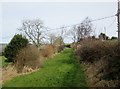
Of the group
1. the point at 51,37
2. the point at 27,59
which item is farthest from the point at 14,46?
the point at 51,37

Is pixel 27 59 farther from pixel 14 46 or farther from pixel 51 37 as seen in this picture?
pixel 51 37

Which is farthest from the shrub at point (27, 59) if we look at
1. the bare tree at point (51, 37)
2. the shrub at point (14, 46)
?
the bare tree at point (51, 37)

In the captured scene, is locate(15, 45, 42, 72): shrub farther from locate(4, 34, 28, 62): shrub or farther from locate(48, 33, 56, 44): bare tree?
locate(48, 33, 56, 44): bare tree

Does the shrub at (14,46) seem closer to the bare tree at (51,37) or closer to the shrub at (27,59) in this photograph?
the shrub at (27,59)

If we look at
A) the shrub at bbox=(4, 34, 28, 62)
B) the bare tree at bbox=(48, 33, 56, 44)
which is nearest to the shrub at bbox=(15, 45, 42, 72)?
the shrub at bbox=(4, 34, 28, 62)

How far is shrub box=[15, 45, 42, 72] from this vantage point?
2500 cm

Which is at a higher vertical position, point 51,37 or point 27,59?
point 51,37

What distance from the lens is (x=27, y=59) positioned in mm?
25375

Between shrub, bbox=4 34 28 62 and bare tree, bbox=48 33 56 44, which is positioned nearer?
shrub, bbox=4 34 28 62

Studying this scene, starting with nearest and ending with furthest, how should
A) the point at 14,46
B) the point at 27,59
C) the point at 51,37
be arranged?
the point at 27,59, the point at 14,46, the point at 51,37

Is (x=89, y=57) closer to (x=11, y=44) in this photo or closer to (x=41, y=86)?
(x=11, y=44)

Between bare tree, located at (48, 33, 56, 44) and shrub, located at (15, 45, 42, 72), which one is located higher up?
bare tree, located at (48, 33, 56, 44)

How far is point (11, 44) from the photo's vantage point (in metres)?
30.2

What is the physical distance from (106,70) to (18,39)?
18.1 metres
